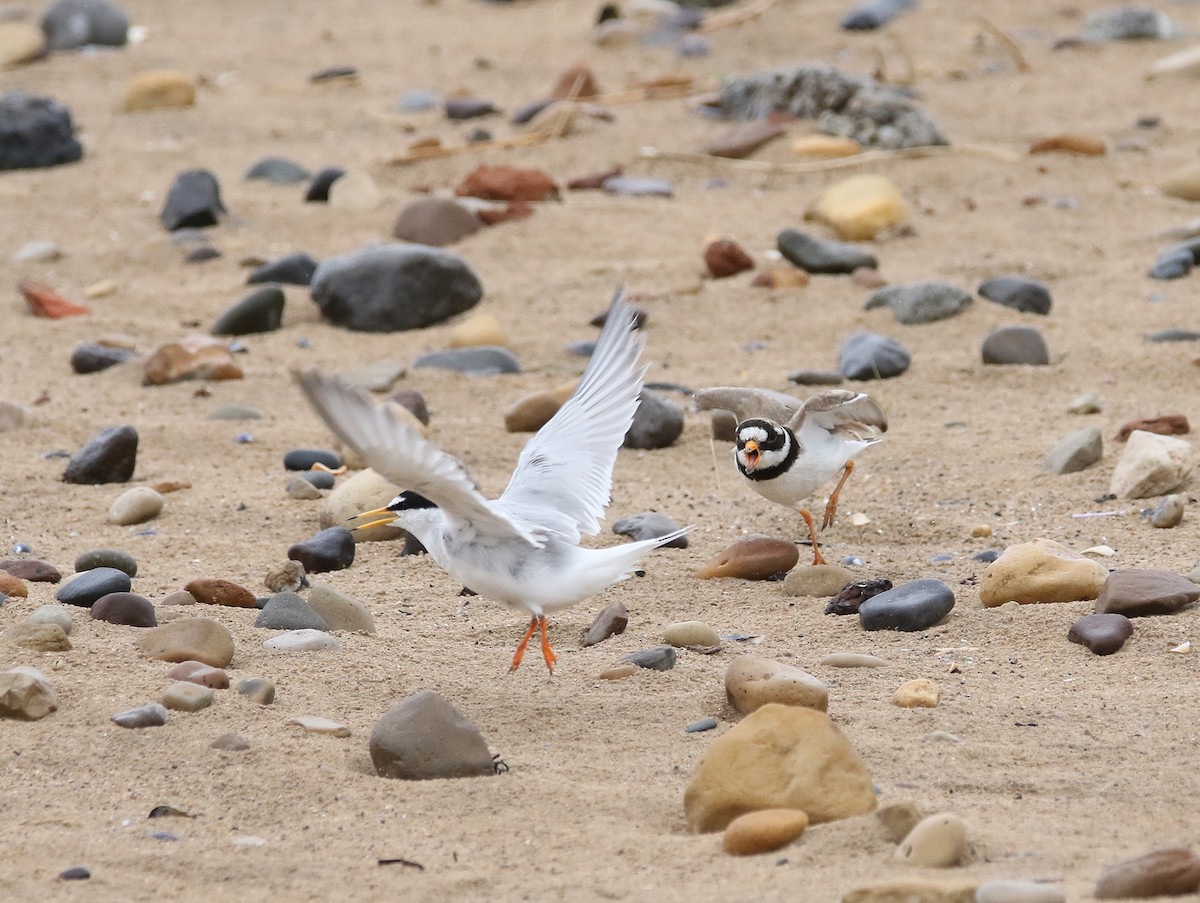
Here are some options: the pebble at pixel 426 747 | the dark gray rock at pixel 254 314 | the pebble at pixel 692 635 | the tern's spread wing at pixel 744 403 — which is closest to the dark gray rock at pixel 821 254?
the tern's spread wing at pixel 744 403

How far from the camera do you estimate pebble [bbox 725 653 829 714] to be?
3977 mm

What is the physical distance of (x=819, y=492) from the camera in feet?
21.7

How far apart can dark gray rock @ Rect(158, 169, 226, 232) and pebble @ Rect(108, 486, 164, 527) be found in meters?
3.74

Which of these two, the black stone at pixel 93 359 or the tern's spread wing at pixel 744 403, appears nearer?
the tern's spread wing at pixel 744 403

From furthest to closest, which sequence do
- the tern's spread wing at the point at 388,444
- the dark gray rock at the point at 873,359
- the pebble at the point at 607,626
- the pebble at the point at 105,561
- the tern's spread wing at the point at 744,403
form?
the dark gray rock at the point at 873,359 → the tern's spread wing at the point at 744,403 → the pebble at the point at 105,561 → the pebble at the point at 607,626 → the tern's spread wing at the point at 388,444

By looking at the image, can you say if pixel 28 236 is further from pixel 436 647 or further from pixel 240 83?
pixel 436 647

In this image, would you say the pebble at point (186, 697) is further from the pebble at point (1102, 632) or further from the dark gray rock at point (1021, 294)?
the dark gray rock at point (1021, 294)

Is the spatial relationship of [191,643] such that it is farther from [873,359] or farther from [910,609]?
[873,359]

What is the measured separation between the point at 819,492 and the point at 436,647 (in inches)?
92.2

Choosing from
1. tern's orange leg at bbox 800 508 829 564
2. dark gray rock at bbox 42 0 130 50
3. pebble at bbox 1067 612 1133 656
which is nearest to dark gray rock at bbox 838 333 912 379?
tern's orange leg at bbox 800 508 829 564

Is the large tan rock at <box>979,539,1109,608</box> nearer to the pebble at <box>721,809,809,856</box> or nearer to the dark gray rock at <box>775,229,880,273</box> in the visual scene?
the pebble at <box>721,809,809,856</box>

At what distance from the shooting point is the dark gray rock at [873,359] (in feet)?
23.6

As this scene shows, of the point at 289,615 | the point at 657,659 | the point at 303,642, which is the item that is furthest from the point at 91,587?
the point at 657,659

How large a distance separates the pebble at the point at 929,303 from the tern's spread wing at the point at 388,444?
410 centimetres
